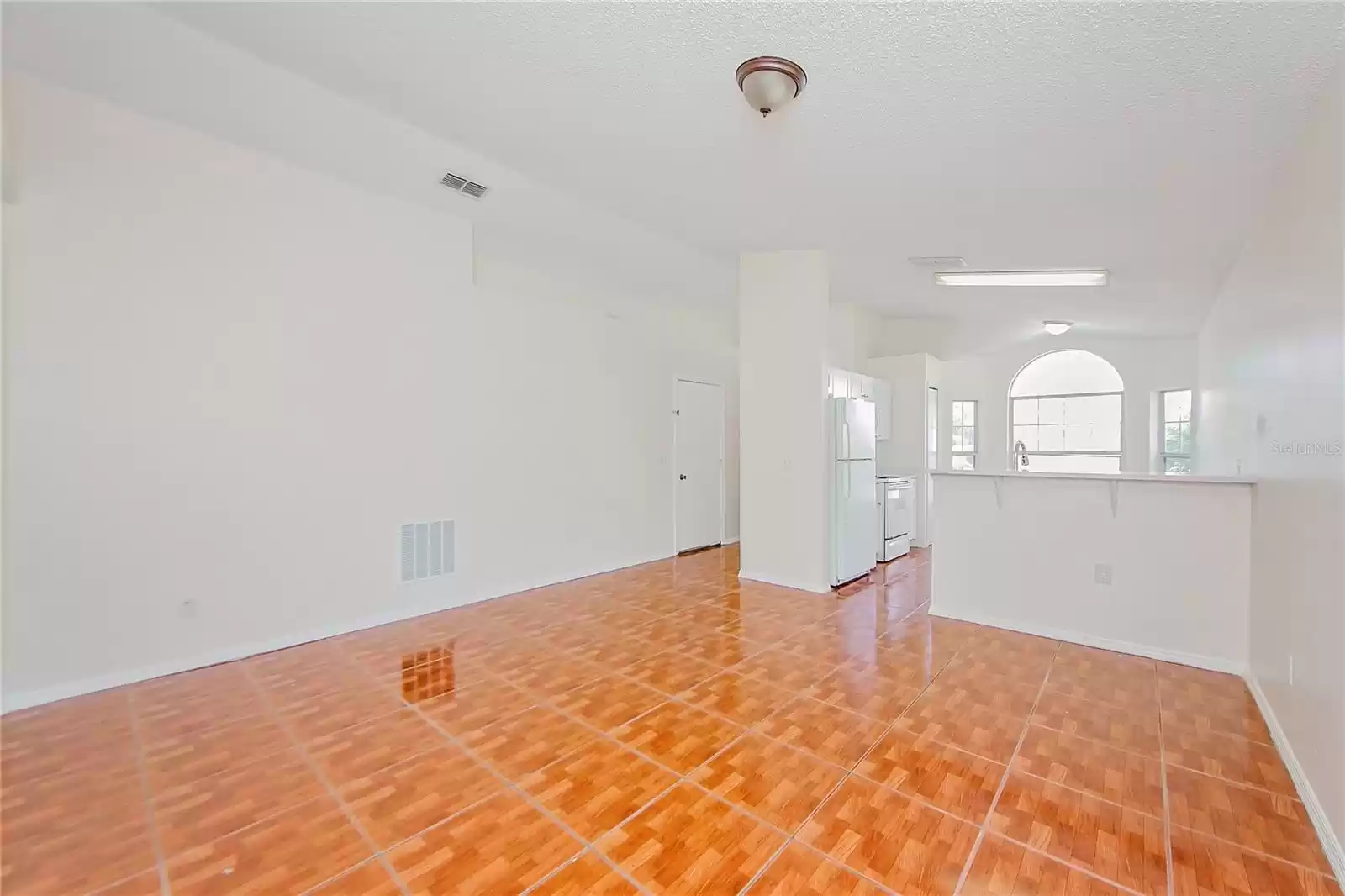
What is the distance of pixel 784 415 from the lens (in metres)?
5.03

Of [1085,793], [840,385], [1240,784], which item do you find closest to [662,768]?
[1085,793]

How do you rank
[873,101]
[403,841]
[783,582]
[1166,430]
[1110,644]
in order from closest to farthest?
[403,841]
[873,101]
[1110,644]
[783,582]
[1166,430]

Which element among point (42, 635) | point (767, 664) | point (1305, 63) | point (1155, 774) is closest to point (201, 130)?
point (42, 635)

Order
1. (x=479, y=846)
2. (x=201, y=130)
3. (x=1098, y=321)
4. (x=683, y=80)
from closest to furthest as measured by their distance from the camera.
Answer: (x=479, y=846), (x=683, y=80), (x=201, y=130), (x=1098, y=321)

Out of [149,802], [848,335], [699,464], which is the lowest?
[149,802]

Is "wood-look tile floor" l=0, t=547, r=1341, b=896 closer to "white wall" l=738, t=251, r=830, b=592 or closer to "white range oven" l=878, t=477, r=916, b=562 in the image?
"white wall" l=738, t=251, r=830, b=592

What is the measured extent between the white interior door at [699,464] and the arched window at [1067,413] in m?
4.38

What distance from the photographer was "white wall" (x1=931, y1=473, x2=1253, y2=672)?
3219 mm

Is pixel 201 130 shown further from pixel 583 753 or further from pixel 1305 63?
pixel 1305 63

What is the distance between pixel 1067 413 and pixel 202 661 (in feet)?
31.8

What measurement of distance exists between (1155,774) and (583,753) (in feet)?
7.30

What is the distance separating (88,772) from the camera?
222cm

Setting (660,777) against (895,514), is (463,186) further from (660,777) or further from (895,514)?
(895,514)

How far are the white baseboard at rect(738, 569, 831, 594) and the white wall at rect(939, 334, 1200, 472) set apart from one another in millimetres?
3370
